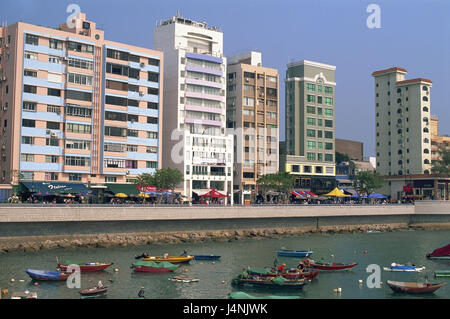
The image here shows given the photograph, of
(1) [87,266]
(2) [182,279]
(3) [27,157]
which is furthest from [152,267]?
(3) [27,157]

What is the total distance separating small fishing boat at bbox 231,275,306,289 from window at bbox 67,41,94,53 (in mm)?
67660

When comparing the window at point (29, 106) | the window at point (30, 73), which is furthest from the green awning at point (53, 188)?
the window at point (30, 73)

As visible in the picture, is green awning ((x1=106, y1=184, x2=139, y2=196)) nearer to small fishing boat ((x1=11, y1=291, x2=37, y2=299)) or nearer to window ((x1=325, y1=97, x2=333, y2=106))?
small fishing boat ((x1=11, y1=291, x2=37, y2=299))

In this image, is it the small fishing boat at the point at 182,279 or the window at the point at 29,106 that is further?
the window at the point at 29,106

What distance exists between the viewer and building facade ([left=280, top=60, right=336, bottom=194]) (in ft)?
484

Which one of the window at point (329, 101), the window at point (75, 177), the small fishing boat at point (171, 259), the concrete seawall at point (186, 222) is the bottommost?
the small fishing boat at point (171, 259)

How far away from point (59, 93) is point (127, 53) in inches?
673

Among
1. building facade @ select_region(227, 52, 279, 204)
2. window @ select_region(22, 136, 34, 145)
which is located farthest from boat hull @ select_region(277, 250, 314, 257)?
building facade @ select_region(227, 52, 279, 204)

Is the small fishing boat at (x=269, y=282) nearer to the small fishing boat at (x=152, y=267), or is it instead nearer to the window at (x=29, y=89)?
the small fishing boat at (x=152, y=267)

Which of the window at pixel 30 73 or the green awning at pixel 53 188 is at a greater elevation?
the window at pixel 30 73

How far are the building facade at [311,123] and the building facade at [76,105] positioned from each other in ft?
158

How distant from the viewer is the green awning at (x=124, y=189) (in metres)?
103

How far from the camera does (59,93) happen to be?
100 metres

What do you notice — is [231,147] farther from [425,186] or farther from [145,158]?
[425,186]
